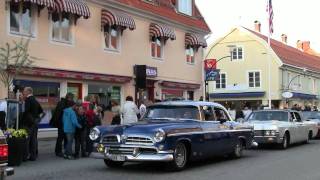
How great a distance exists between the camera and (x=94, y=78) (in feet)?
75.5

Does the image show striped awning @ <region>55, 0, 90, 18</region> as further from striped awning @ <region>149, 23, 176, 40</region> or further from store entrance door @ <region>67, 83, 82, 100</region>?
striped awning @ <region>149, 23, 176, 40</region>

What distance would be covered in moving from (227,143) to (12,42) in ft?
28.7

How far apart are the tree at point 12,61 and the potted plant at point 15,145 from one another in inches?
172

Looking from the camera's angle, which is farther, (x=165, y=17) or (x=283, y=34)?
(x=283, y=34)

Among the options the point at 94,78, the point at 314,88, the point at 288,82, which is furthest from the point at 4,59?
the point at 314,88

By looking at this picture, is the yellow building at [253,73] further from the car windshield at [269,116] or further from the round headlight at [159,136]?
the round headlight at [159,136]

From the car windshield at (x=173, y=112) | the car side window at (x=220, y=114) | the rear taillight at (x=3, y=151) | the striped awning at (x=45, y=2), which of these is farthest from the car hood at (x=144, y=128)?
the striped awning at (x=45, y=2)

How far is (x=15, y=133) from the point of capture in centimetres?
1302

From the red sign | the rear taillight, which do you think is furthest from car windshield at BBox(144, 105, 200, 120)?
the red sign

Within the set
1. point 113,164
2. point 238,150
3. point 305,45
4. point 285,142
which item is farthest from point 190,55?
point 305,45

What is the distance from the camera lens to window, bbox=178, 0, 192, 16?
31.0m

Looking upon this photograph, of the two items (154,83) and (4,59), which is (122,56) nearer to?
(154,83)

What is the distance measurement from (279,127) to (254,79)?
121 ft

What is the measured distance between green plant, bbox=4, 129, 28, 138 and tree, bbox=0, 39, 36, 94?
4.17 metres
